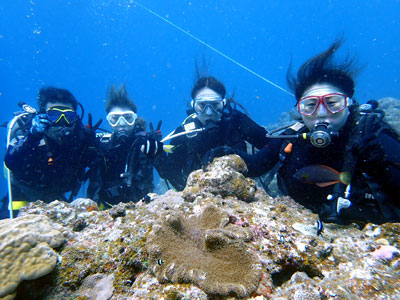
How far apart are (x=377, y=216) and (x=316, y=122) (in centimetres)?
146

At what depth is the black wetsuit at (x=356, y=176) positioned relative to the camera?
263cm

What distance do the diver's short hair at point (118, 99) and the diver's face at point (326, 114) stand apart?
5.14m

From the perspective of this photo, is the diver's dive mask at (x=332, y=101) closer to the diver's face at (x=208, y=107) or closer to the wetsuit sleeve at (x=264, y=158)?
the wetsuit sleeve at (x=264, y=158)

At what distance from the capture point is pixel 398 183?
2.58 metres

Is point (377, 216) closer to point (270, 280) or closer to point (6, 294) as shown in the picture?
point (270, 280)

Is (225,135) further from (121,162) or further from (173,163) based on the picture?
(121,162)

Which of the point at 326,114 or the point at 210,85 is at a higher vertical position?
the point at 210,85

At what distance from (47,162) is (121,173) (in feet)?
5.88

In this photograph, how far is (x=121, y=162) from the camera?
6180 millimetres

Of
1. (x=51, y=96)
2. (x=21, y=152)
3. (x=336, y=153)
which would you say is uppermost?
(x=51, y=96)

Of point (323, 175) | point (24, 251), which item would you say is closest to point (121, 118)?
point (24, 251)

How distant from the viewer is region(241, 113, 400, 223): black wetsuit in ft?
8.64

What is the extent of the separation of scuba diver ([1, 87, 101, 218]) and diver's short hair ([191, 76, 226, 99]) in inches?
124

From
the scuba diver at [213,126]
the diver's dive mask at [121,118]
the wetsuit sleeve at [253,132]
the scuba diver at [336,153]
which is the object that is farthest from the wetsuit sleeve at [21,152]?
the scuba diver at [336,153]
